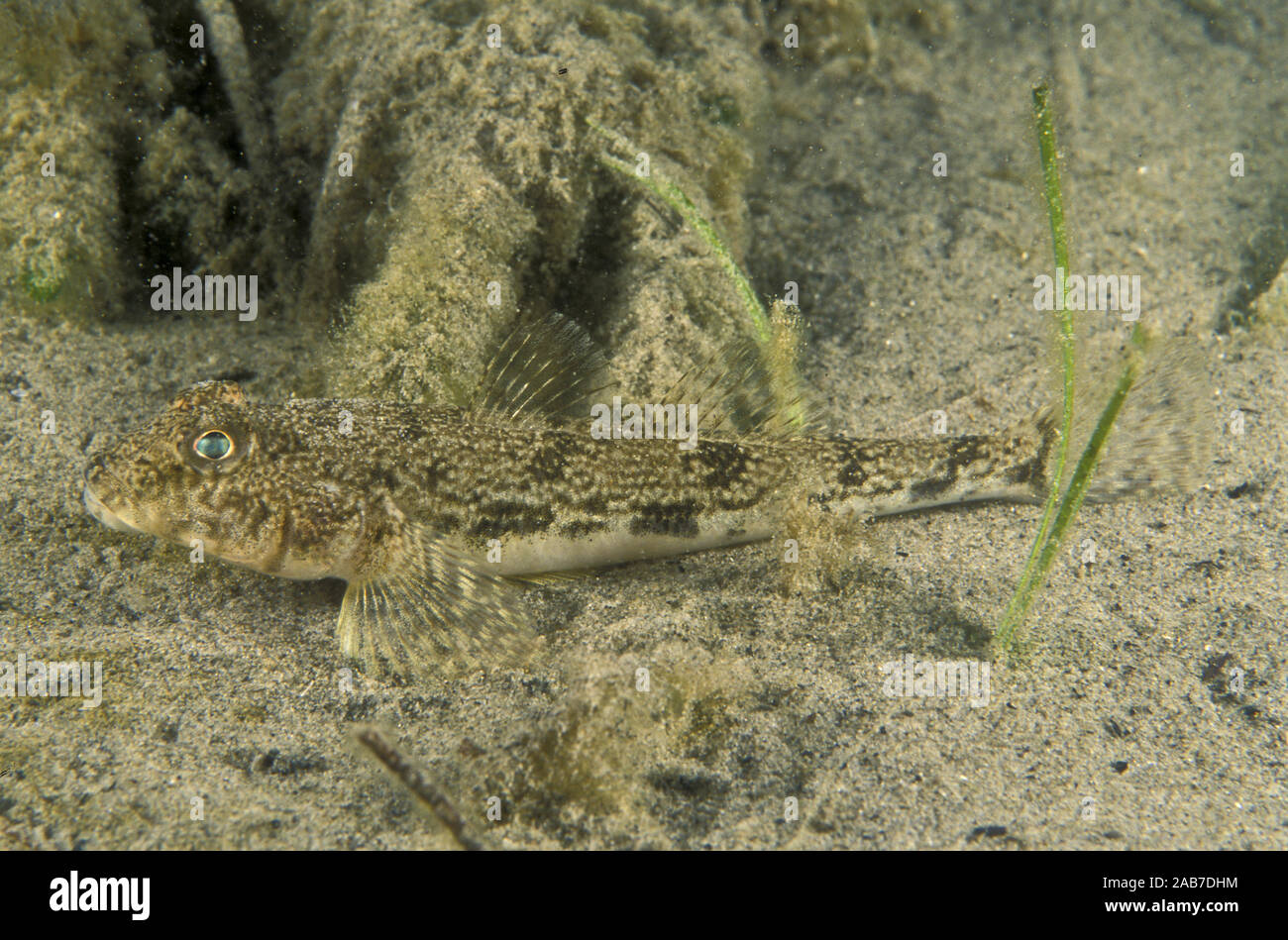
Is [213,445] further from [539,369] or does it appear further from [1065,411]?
[1065,411]

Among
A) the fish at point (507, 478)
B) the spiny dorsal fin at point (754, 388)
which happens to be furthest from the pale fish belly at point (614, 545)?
the spiny dorsal fin at point (754, 388)

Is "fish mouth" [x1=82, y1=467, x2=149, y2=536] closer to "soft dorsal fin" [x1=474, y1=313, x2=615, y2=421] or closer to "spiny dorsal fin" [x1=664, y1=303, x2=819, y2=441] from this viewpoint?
"soft dorsal fin" [x1=474, y1=313, x2=615, y2=421]

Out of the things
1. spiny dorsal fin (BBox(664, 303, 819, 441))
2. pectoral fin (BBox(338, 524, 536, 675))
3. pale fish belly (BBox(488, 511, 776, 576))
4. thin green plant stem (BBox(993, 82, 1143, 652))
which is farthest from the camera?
spiny dorsal fin (BBox(664, 303, 819, 441))

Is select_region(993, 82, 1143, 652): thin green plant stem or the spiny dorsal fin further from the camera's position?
the spiny dorsal fin

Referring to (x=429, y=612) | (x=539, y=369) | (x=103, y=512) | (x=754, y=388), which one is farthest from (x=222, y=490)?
(x=754, y=388)

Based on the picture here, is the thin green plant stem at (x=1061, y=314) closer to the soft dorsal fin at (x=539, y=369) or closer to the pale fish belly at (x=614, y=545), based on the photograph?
the pale fish belly at (x=614, y=545)

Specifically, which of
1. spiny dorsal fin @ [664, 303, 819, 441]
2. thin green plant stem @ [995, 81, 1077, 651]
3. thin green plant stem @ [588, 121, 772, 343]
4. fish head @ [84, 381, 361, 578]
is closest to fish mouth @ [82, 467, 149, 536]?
fish head @ [84, 381, 361, 578]
